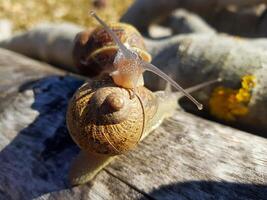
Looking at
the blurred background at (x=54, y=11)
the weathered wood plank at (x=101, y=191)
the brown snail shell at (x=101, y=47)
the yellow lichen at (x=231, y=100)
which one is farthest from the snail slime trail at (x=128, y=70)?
the blurred background at (x=54, y=11)

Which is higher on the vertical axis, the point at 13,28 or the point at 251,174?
the point at 251,174

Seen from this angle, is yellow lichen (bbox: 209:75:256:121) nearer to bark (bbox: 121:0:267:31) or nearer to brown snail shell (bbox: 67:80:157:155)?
brown snail shell (bbox: 67:80:157:155)

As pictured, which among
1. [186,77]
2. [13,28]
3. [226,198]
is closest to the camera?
[226,198]

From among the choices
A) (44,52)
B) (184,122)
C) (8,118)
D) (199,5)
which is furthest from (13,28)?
(184,122)

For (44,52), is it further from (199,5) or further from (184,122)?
(184,122)

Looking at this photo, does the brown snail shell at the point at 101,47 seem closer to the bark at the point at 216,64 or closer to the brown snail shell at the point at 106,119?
the brown snail shell at the point at 106,119

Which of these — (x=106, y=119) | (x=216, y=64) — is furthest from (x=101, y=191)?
(x=216, y=64)
